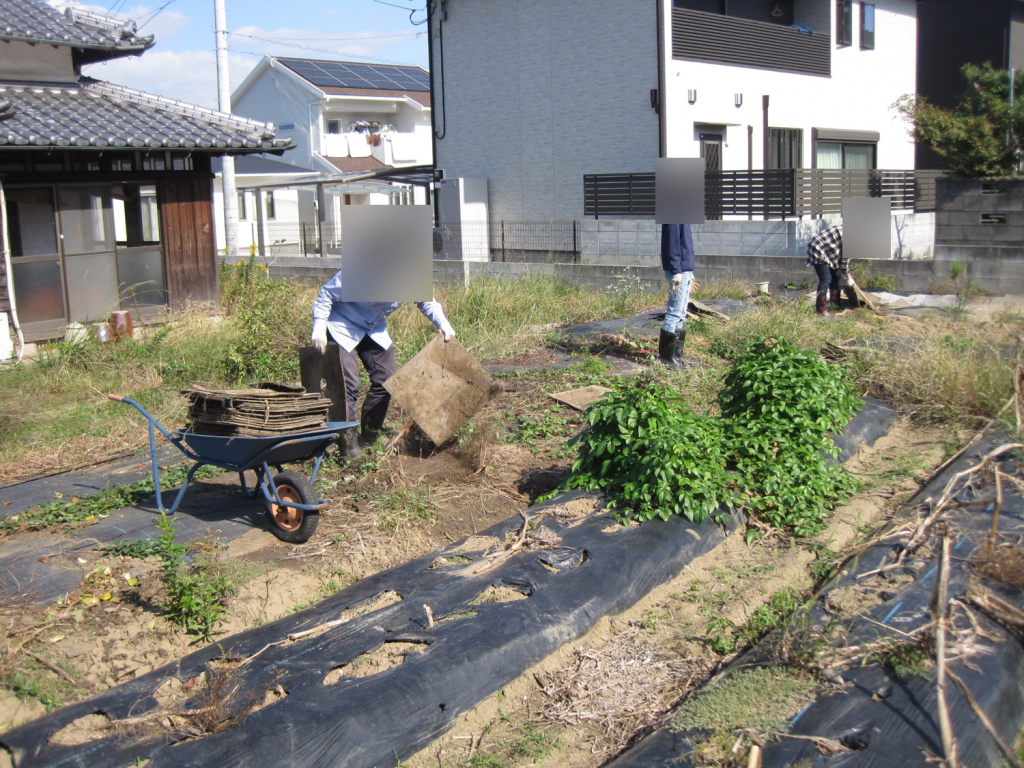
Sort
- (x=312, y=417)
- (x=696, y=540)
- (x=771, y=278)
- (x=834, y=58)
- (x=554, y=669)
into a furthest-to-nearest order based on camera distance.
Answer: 1. (x=834, y=58)
2. (x=771, y=278)
3. (x=312, y=417)
4. (x=696, y=540)
5. (x=554, y=669)

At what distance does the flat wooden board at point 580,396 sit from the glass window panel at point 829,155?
585 inches

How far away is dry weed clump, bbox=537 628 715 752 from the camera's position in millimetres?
3174

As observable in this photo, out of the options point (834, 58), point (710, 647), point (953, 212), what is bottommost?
point (710, 647)

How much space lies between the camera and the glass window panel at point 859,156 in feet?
Result: 66.9

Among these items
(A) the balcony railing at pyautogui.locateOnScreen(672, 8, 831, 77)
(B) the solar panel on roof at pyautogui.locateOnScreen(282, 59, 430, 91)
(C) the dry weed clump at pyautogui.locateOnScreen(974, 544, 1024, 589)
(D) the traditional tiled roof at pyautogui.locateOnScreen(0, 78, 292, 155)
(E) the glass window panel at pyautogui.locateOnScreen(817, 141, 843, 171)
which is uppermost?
(B) the solar panel on roof at pyautogui.locateOnScreen(282, 59, 430, 91)

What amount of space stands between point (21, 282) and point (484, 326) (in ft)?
17.6

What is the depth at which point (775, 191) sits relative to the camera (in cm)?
1485

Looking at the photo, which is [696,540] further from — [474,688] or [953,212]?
[953,212]

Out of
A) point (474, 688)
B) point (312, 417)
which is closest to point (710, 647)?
point (474, 688)

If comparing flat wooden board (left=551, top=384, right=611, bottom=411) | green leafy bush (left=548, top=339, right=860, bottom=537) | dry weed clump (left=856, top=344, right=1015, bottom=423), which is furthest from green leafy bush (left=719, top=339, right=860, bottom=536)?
flat wooden board (left=551, top=384, right=611, bottom=411)

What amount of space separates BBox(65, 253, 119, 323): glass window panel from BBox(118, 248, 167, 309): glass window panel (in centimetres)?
13

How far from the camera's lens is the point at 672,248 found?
26.3 feet

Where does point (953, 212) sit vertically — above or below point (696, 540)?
above

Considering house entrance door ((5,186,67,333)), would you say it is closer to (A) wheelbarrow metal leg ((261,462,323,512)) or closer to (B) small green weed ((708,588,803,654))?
(A) wheelbarrow metal leg ((261,462,323,512))
